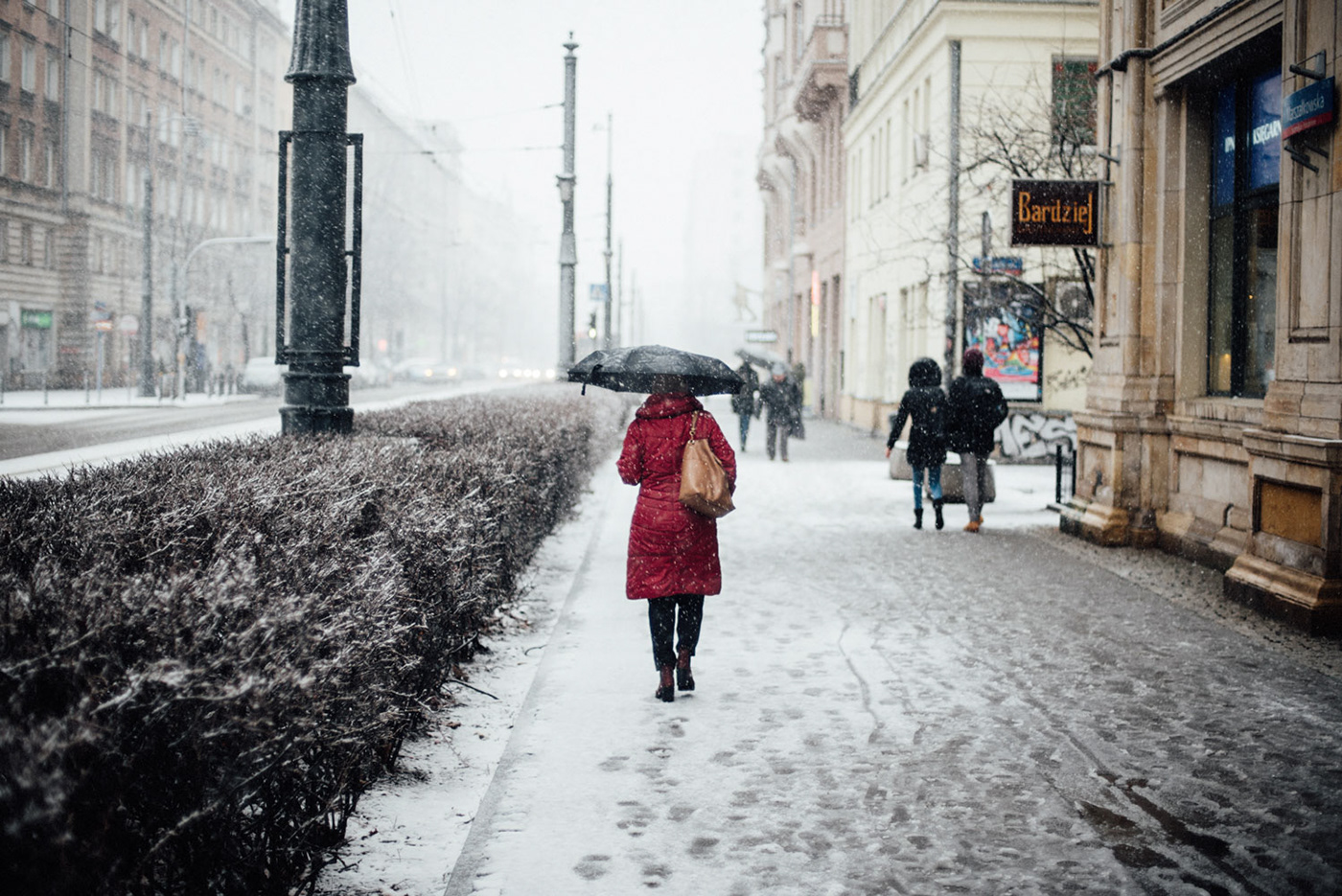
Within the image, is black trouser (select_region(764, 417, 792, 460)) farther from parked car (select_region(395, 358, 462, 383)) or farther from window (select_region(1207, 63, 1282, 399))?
parked car (select_region(395, 358, 462, 383))

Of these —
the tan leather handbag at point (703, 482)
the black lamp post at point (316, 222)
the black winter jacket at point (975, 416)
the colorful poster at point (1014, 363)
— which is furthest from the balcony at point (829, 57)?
the tan leather handbag at point (703, 482)

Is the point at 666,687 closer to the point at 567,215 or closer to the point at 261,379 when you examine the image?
the point at 567,215

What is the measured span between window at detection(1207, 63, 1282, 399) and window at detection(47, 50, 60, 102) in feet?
64.8

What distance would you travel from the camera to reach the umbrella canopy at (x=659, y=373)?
20.9ft

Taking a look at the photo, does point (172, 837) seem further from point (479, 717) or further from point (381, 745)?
point (479, 717)

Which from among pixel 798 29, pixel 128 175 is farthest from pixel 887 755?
pixel 798 29

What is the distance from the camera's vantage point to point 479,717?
6066mm

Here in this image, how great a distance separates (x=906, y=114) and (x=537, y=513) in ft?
67.6

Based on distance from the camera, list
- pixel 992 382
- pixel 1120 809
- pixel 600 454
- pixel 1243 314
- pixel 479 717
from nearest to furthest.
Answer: pixel 1120 809 < pixel 479 717 < pixel 1243 314 < pixel 992 382 < pixel 600 454

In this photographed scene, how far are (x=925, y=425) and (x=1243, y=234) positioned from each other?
3843 mm

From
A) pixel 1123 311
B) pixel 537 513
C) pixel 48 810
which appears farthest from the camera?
pixel 1123 311

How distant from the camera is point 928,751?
5535 millimetres

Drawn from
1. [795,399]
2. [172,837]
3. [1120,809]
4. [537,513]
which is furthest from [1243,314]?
[795,399]

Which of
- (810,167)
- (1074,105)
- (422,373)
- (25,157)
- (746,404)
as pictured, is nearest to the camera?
(1074,105)
